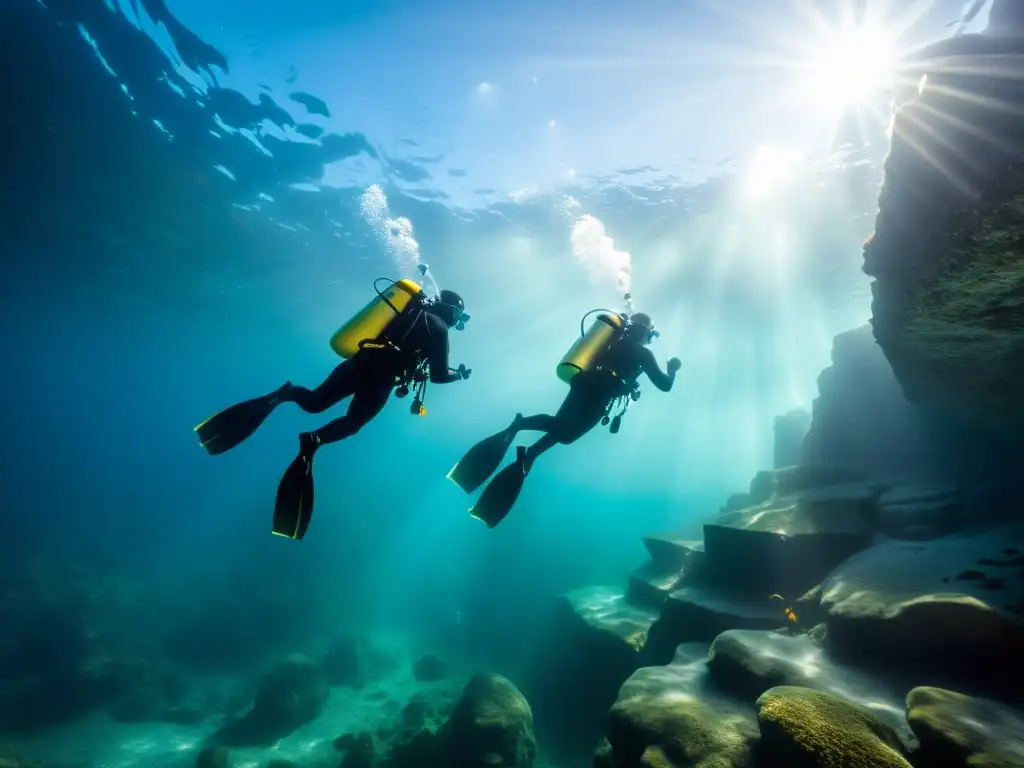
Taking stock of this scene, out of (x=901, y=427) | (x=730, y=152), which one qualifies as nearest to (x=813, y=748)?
(x=901, y=427)

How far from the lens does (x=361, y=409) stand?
4699mm

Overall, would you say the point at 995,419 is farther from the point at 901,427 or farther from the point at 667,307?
the point at 667,307

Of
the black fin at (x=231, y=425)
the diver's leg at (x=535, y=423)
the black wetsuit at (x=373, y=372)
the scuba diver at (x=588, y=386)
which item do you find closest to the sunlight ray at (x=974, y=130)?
the scuba diver at (x=588, y=386)

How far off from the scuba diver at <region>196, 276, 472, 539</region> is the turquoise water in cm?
1087

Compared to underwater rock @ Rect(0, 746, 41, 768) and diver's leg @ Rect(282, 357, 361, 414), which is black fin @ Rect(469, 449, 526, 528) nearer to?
diver's leg @ Rect(282, 357, 361, 414)

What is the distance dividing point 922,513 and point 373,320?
10.4 meters

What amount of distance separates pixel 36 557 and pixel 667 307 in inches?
1553

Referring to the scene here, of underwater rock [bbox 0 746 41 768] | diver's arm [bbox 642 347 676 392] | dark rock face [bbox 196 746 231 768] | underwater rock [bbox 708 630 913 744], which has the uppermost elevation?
diver's arm [bbox 642 347 676 392]

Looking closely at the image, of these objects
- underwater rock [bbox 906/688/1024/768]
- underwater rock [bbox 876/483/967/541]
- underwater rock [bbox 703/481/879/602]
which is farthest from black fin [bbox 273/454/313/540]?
underwater rock [bbox 876/483/967/541]

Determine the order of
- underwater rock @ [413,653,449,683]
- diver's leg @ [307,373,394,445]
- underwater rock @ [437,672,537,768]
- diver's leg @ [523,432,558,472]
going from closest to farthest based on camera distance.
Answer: diver's leg @ [307,373,394,445], diver's leg @ [523,432,558,472], underwater rock @ [437,672,537,768], underwater rock @ [413,653,449,683]

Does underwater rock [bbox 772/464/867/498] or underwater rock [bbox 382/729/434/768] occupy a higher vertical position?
underwater rock [bbox 772/464/867/498]

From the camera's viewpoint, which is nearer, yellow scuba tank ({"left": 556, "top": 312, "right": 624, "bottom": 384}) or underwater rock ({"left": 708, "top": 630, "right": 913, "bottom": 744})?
underwater rock ({"left": 708, "top": 630, "right": 913, "bottom": 744})

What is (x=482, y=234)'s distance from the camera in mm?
21719

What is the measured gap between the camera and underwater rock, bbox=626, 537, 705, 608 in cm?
1395
